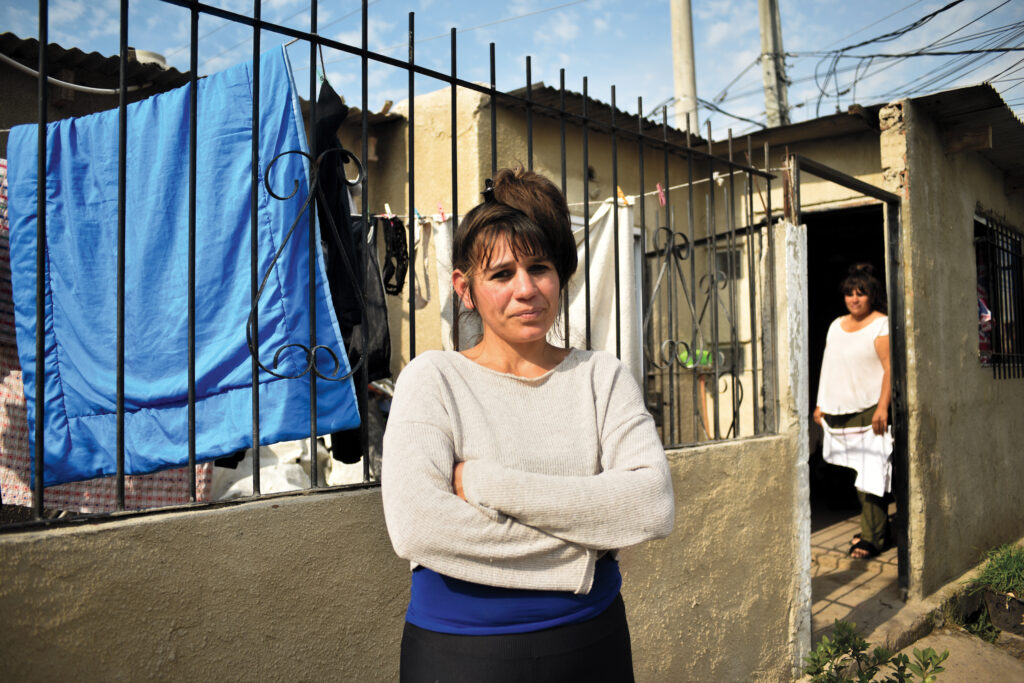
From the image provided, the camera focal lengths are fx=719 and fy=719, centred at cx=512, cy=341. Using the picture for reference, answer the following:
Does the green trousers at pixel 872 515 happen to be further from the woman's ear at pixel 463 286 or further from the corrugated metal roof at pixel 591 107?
the woman's ear at pixel 463 286

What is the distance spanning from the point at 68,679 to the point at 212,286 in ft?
3.41

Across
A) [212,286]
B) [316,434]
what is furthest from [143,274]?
[316,434]

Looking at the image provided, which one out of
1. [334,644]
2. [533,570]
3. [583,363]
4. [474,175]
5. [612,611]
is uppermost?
[474,175]

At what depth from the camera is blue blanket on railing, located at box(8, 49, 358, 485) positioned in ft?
6.25

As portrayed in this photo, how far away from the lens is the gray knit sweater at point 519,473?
137 cm

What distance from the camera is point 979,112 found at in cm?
471

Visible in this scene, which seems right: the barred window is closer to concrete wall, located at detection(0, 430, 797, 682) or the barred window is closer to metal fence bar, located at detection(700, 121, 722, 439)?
metal fence bar, located at detection(700, 121, 722, 439)

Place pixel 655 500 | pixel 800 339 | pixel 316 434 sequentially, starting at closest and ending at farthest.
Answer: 1. pixel 655 500
2. pixel 316 434
3. pixel 800 339

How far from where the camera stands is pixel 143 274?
200 cm

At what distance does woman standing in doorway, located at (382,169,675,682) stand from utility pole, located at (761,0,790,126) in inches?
479

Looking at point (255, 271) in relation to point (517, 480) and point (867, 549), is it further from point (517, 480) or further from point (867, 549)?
point (867, 549)

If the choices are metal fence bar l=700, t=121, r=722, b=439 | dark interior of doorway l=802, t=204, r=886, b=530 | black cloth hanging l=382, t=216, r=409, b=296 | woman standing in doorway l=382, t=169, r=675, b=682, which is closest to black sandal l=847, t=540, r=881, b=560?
dark interior of doorway l=802, t=204, r=886, b=530

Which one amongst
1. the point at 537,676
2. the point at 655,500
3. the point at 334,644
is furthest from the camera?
the point at 334,644

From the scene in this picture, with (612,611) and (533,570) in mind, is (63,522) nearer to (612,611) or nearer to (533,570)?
(533,570)
